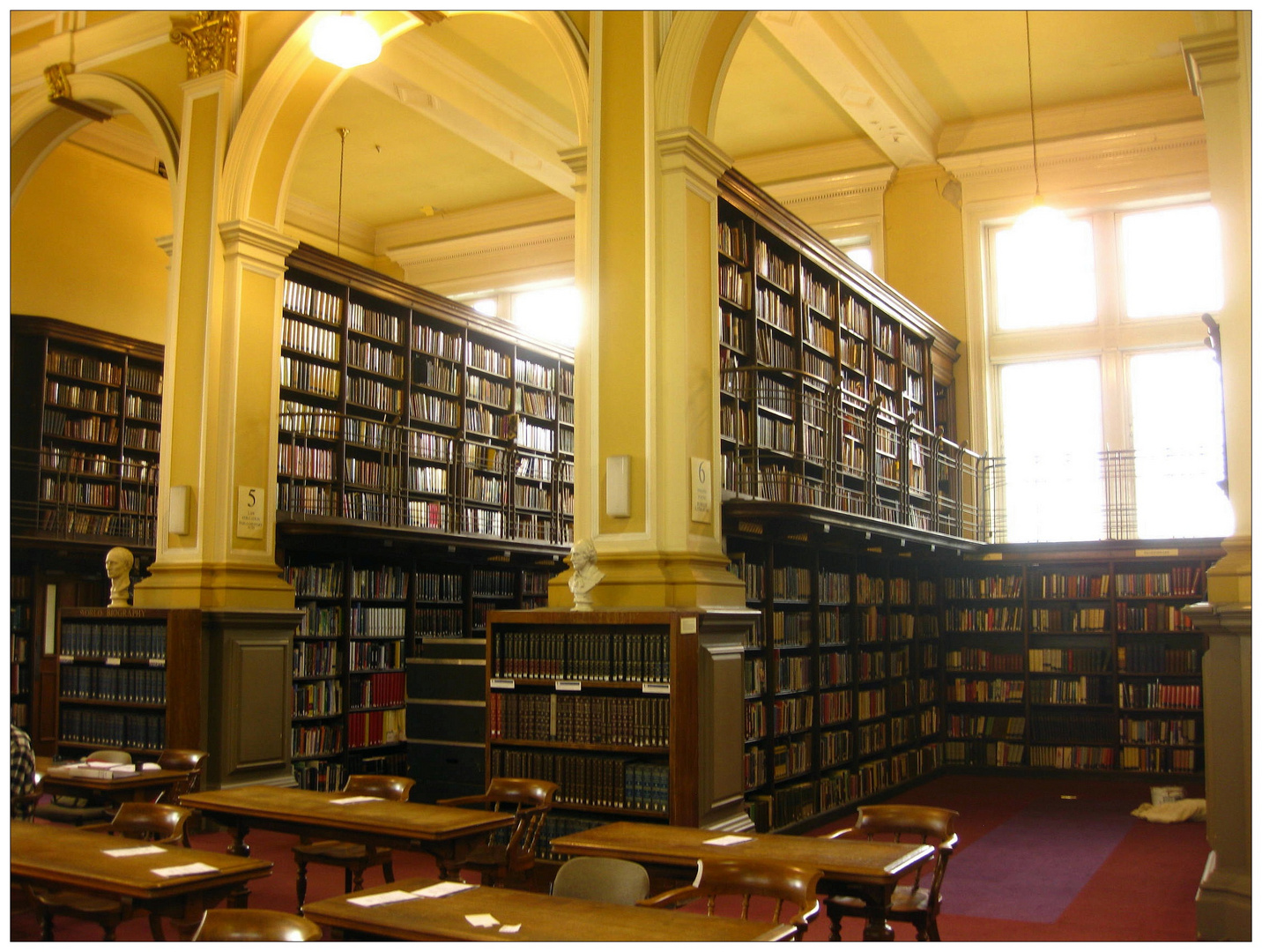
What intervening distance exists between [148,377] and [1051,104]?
32.7 ft

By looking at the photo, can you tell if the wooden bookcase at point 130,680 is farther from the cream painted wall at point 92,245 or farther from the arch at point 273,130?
the cream painted wall at point 92,245

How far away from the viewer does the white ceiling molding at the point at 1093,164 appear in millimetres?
11734

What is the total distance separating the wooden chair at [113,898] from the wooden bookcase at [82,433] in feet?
19.2

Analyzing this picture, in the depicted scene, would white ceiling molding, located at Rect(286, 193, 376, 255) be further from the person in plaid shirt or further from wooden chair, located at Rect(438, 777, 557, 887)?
wooden chair, located at Rect(438, 777, 557, 887)

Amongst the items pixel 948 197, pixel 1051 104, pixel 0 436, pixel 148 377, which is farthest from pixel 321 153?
pixel 0 436

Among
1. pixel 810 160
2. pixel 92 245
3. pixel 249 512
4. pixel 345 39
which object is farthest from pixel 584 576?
pixel 810 160

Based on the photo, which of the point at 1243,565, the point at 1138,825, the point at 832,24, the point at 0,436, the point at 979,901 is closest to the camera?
the point at 0,436

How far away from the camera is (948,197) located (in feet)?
42.0

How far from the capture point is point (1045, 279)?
12484mm

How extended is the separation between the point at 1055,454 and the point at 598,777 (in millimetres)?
8247

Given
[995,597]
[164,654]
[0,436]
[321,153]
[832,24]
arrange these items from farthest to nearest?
[321,153] < [995,597] < [832,24] < [164,654] < [0,436]

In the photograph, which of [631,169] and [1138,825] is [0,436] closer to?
[631,169]

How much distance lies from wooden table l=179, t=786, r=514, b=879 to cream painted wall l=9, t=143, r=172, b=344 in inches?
294

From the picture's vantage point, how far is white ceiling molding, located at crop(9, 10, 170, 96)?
838cm
